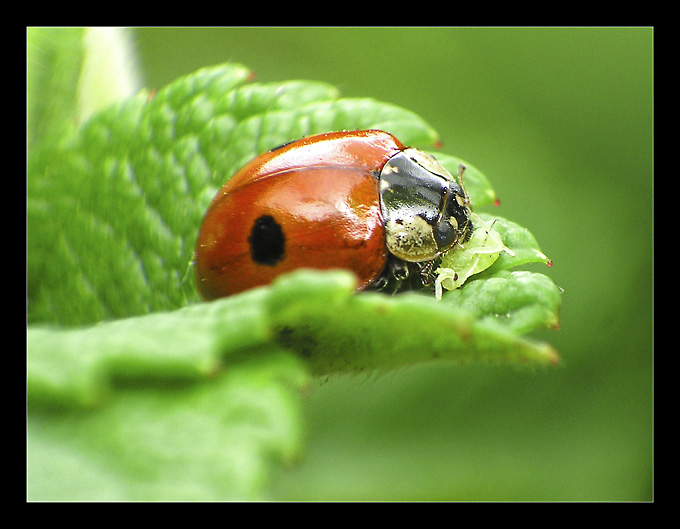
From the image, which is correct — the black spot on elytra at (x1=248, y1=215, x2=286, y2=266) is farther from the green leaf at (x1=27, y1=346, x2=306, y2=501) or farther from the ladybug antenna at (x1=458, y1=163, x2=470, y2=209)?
the green leaf at (x1=27, y1=346, x2=306, y2=501)

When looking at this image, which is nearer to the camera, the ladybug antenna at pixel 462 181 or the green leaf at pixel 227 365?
the green leaf at pixel 227 365

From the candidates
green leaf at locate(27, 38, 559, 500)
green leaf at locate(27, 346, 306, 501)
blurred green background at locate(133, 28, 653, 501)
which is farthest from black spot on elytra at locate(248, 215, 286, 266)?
blurred green background at locate(133, 28, 653, 501)

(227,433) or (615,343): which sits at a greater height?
(615,343)

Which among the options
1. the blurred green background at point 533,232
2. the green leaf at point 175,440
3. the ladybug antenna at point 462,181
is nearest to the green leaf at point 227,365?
the green leaf at point 175,440

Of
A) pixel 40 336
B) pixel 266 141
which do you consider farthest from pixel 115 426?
pixel 266 141

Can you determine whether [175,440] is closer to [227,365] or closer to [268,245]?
[227,365]

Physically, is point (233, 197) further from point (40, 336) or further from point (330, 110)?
point (40, 336)

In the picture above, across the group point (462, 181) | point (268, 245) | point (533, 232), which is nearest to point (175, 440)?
point (268, 245)

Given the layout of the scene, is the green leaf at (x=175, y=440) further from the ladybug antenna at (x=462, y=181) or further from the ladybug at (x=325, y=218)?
the ladybug antenna at (x=462, y=181)
